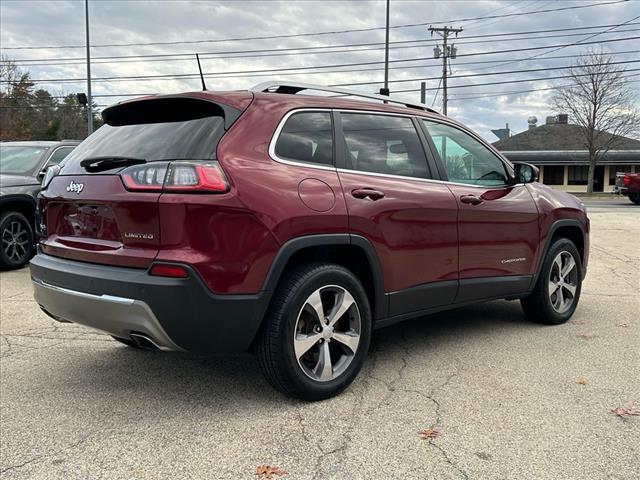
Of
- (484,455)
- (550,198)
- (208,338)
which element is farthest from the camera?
(550,198)

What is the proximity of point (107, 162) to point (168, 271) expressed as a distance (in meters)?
0.84

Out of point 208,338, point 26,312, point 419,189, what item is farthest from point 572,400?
point 26,312

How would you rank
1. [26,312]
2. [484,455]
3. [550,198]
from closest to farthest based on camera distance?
[484,455] → [550,198] → [26,312]

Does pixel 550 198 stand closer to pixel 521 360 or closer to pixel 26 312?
pixel 521 360

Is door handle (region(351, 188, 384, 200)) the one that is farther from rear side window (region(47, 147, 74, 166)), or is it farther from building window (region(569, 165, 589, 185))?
building window (region(569, 165, 589, 185))

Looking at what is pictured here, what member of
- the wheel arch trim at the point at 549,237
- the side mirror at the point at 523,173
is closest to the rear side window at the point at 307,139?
the side mirror at the point at 523,173

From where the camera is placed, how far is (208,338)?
3131 mm

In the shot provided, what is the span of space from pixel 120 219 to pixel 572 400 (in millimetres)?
2826

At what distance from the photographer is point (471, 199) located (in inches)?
177

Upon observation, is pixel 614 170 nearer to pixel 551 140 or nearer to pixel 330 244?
pixel 551 140

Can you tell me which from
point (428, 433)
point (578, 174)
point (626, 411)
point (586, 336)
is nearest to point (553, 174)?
point (578, 174)

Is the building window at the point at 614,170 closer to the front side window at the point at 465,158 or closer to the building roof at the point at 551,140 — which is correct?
the building roof at the point at 551,140

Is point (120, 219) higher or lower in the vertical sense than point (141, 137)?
lower

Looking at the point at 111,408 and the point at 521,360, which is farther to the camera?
the point at 521,360
